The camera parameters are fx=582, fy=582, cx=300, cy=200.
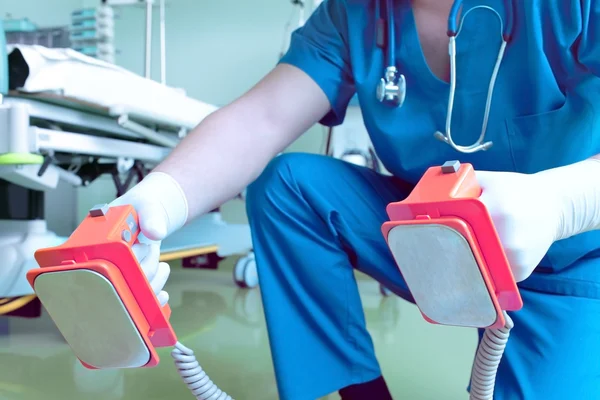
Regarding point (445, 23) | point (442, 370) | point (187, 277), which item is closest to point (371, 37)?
point (445, 23)

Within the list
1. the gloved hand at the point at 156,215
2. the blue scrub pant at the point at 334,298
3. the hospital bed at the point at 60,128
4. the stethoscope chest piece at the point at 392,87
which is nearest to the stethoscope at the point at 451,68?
the stethoscope chest piece at the point at 392,87

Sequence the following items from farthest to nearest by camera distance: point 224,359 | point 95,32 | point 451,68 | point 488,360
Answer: point 95,32, point 224,359, point 451,68, point 488,360

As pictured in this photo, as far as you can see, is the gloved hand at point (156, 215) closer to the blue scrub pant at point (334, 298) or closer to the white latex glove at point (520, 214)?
the blue scrub pant at point (334, 298)

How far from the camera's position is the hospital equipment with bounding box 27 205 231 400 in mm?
470

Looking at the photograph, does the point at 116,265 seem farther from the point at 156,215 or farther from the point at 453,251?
the point at 453,251

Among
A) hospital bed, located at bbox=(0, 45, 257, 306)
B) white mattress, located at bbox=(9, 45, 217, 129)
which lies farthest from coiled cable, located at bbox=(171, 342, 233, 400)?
white mattress, located at bbox=(9, 45, 217, 129)

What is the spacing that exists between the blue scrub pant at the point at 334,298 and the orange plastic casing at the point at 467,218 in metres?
0.26

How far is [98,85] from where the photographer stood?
1.23 meters

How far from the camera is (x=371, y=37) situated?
0.83m

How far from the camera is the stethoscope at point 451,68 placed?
705 millimetres

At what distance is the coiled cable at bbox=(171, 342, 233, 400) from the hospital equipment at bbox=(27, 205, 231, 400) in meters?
0.07

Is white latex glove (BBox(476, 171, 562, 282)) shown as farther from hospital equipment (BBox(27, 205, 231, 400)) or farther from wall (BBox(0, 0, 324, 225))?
wall (BBox(0, 0, 324, 225))

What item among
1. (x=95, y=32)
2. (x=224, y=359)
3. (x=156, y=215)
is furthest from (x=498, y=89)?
(x=95, y=32)

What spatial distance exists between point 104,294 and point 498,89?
53 cm
